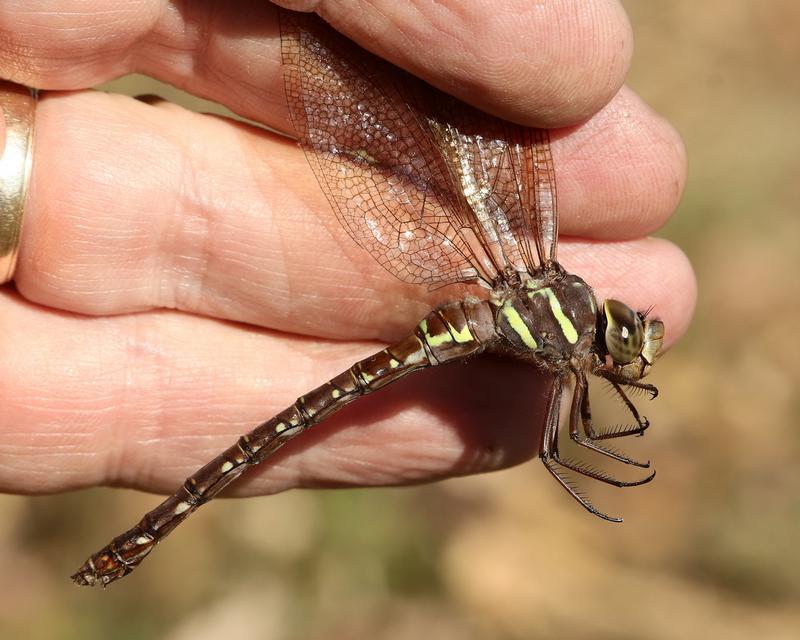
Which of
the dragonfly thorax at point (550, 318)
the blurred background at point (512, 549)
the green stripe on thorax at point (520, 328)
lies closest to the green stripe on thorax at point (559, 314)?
the dragonfly thorax at point (550, 318)

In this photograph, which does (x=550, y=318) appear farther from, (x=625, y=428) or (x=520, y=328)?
(x=625, y=428)

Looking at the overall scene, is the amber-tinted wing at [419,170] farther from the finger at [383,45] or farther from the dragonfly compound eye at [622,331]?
the dragonfly compound eye at [622,331]

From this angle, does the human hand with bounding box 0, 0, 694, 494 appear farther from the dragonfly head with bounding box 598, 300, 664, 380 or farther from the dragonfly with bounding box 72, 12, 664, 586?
the dragonfly head with bounding box 598, 300, 664, 380

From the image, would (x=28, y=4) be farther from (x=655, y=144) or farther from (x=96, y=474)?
(x=655, y=144)

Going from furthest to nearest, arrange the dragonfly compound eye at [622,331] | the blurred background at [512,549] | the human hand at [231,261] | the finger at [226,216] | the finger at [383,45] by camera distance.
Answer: the blurred background at [512,549]
the dragonfly compound eye at [622,331]
the finger at [226,216]
the human hand at [231,261]
the finger at [383,45]

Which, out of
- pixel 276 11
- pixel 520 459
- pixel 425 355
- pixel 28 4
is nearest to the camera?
pixel 28 4

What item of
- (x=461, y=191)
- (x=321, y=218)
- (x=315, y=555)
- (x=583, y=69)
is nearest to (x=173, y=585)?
(x=315, y=555)
